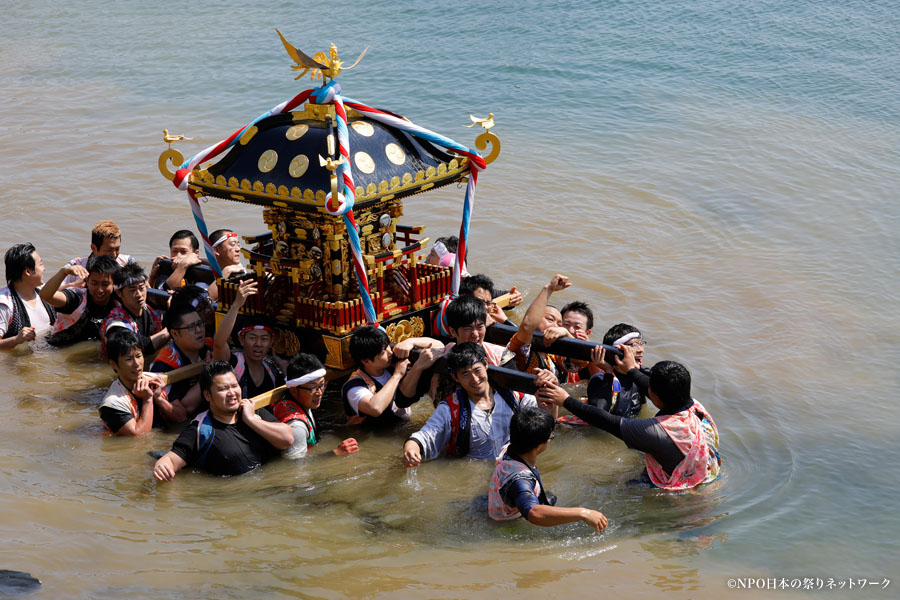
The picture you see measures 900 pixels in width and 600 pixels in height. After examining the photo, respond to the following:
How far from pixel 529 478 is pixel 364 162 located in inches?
112

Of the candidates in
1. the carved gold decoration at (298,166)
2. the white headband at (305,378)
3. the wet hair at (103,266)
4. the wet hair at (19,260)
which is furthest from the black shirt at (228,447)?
the wet hair at (19,260)

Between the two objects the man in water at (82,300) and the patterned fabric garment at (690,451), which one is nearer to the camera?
the patterned fabric garment at (690,451)

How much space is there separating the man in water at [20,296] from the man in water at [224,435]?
2.66 meters

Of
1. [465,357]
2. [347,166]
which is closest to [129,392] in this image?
[347,166]

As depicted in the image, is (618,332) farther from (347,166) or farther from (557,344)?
(347,166)

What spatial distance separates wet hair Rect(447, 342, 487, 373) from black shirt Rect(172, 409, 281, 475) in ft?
4.32

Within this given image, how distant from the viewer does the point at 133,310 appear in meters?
8.17

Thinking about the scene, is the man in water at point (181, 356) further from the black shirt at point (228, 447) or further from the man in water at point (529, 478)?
the man in water at point (529, 478)

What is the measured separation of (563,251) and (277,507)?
6.57 m

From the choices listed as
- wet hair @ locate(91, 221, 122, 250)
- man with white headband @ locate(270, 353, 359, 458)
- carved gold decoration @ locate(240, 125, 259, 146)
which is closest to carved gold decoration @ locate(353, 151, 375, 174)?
carved gold decoration @ locate(240, 125, 259, 146)

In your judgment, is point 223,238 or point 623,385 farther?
point 223,238

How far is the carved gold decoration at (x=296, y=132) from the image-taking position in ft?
24.3

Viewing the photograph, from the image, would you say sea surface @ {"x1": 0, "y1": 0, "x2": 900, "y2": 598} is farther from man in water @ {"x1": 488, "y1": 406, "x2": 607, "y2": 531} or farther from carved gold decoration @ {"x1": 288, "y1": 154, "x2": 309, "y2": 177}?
carved gold decoration @ {"x1": 288, "y1": 154, "x2": 309, "y2": 177}

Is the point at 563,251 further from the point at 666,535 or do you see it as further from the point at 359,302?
the point at 666,535
